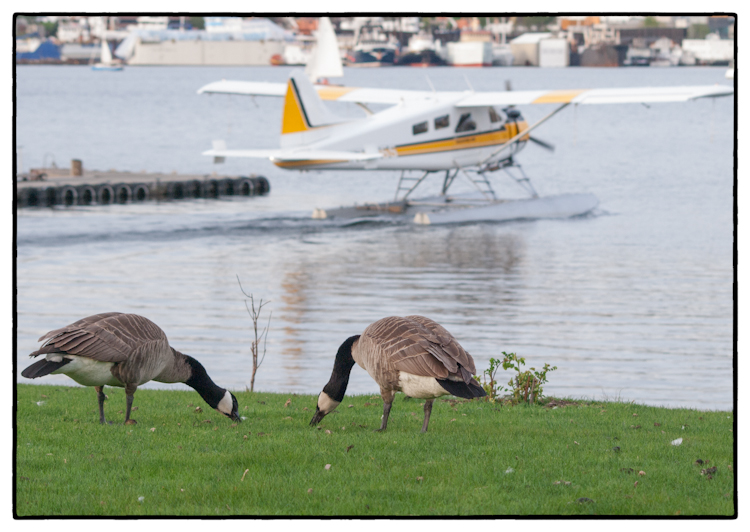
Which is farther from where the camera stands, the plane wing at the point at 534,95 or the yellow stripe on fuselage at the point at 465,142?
the yellow stripe on fuselage at the point at 465,142

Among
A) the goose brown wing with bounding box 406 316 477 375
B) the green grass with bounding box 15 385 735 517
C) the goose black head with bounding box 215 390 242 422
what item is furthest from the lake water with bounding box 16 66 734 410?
the goose brown wing with bounding box 406 316 477 375

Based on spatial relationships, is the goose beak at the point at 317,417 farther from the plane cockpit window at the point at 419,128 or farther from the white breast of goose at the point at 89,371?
the plane cockpit window at the point at 419,128

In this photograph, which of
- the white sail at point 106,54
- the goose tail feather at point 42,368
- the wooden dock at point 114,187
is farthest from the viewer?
the white sail at point 106,54

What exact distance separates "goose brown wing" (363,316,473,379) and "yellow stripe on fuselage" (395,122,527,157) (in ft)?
85.0

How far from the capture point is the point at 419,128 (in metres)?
35.9

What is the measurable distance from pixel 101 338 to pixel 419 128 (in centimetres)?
2738

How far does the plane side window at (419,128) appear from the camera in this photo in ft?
117

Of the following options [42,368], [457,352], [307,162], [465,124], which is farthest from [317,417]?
[465,124]

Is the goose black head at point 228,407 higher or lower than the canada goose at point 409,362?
lower

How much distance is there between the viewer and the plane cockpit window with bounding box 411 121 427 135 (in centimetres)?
3578

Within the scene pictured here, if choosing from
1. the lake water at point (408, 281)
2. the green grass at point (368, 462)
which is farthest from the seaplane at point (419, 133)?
the green grass at point (368, 462)

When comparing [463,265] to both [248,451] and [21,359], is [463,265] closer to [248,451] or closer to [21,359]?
[21,359]

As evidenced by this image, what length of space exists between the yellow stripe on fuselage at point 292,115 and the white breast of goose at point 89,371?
2541 centimetres

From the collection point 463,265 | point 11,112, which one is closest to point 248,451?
point 11,112
